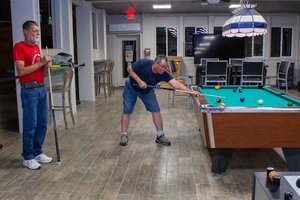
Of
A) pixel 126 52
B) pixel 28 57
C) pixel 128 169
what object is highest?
pixel 126 52

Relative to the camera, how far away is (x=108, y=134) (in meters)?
5.35

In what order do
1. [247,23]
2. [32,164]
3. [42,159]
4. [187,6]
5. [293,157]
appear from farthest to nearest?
[187,6] < [247,23] < [42,159] < [32,164] < [293,157]

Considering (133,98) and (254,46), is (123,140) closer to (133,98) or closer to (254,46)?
(133,98)

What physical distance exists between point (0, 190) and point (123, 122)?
6.50 ft

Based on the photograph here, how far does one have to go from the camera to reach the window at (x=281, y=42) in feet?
40.4

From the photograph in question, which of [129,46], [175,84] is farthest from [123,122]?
[129,46]

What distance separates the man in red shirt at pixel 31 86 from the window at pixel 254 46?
9.75 metres

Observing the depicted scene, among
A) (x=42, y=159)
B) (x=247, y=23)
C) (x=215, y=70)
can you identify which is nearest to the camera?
(x=42, y=159)

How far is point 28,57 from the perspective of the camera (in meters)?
3.62

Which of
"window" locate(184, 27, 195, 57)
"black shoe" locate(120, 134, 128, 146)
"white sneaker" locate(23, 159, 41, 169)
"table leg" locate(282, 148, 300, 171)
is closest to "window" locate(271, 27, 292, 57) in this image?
"window" locate(184, 27, 195, 57)

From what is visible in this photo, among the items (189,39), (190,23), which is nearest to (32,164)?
(189,39)

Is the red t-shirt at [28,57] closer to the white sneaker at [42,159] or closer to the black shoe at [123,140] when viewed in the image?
the white sneaker at [42,159]

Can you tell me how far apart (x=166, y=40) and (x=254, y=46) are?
119 inches

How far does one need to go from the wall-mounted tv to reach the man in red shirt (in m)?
8.12
